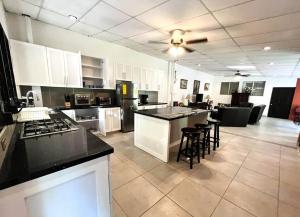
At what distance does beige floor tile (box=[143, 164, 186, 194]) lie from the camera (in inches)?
83.5

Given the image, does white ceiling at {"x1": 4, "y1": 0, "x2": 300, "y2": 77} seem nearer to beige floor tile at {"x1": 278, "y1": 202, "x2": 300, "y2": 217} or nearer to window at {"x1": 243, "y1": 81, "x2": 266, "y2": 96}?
beige floor tile at {"x1": 278, "y1": 202, "x2": 300, "y2": 217}

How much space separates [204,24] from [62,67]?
342 cm

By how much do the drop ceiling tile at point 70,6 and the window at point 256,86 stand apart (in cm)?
1116

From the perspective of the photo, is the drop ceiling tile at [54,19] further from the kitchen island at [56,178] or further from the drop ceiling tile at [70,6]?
the kitchen island at [56,178]

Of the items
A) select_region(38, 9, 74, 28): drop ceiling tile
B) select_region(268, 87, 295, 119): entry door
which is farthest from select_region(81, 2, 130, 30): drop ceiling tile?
select_region(268, 87, 295, 119): entry door

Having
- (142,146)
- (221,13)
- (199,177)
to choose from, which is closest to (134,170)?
(142,146)

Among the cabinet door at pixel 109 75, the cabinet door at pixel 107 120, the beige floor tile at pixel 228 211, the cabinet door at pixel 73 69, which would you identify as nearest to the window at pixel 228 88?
the cabinet door at pixel 109 75

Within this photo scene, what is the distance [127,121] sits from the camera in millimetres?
4562

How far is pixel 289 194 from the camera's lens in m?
2.06

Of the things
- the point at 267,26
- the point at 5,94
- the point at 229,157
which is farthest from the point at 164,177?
the point at 267,26

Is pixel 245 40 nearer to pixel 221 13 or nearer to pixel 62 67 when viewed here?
pixel 221 13

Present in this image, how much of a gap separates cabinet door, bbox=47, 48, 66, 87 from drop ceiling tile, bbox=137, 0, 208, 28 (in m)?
2.14

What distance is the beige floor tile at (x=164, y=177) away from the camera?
6.96 feet

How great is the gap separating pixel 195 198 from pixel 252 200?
791 mm
